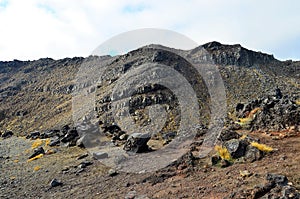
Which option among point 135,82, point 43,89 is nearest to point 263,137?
point 135,82

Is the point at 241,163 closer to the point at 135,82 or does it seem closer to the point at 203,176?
the point at 203,176

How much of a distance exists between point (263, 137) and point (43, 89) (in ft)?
228

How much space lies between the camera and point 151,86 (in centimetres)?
4134

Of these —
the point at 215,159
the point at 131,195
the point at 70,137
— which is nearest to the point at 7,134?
the point at 70,137

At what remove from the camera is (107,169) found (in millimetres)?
17719

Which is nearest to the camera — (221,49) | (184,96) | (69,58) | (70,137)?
(70,137)

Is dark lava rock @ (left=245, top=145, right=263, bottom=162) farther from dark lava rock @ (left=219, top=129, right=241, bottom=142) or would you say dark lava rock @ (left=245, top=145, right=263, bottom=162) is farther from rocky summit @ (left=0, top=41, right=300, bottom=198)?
dark lava rock @ (left=219, top=129, right=241, bottom=142)

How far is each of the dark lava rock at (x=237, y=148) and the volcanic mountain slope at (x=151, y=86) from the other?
18.3m

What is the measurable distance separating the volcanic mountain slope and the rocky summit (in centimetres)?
26

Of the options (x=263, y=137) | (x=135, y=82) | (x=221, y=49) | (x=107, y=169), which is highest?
(x=221, y=49)

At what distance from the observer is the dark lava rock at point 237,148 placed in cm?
1368

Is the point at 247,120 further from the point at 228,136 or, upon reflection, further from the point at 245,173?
the point at 245,173

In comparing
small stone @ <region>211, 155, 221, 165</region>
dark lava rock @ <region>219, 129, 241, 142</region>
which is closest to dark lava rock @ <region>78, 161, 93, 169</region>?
dark lava rock @ <region>219, 129, 241, 142</region>

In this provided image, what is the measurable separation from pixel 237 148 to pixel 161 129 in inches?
672
